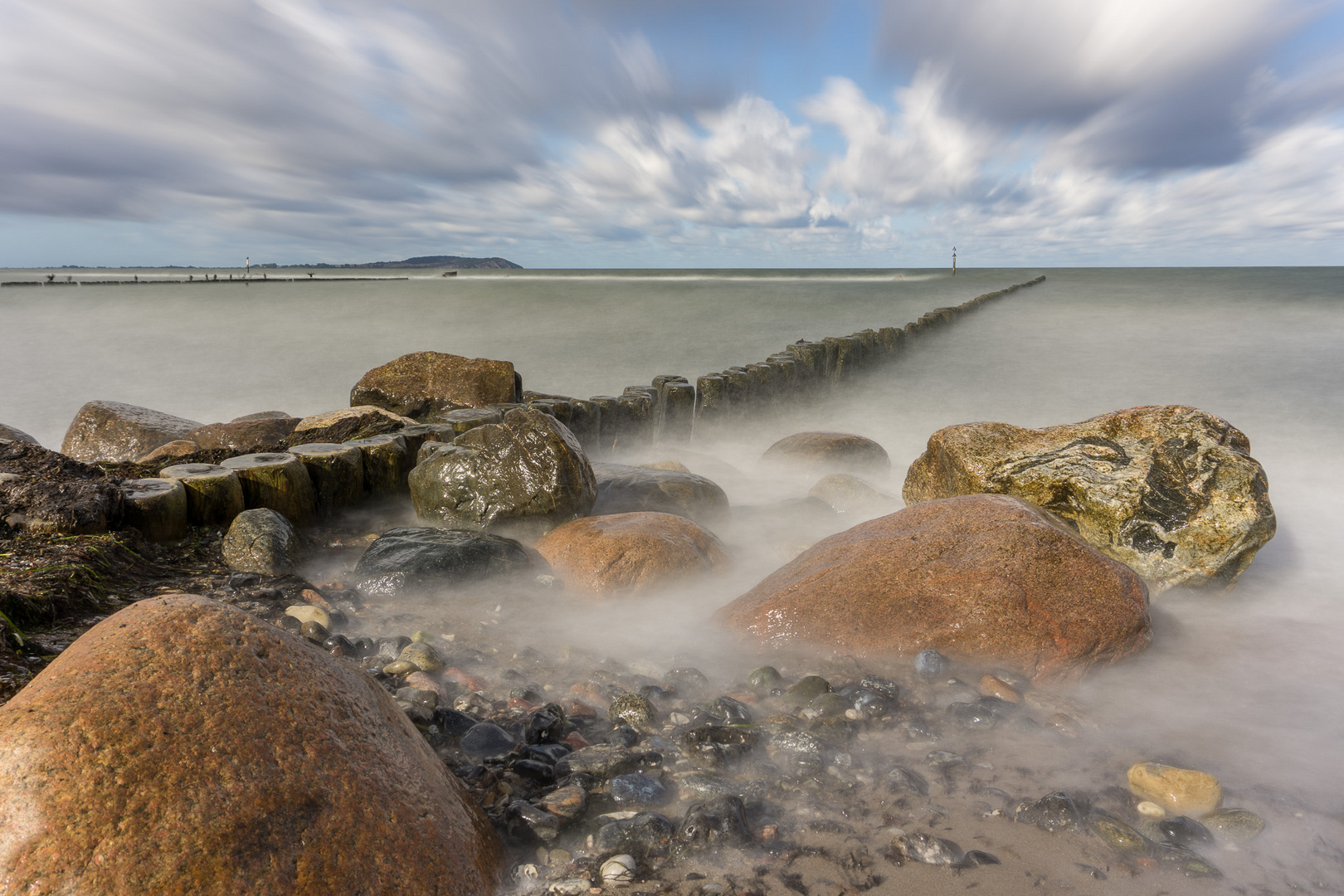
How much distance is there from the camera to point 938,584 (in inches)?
137

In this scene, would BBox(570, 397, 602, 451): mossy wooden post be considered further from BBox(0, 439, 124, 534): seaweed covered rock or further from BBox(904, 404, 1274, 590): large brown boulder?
BBox(0, 439, 124, 534): seaweed covered rock

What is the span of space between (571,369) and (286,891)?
687 inches

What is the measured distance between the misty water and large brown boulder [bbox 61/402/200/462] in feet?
15.7

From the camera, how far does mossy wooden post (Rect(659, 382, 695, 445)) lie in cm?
856

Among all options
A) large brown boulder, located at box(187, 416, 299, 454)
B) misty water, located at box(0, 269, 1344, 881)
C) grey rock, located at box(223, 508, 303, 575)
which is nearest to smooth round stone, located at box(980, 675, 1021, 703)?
misty water, located at box(0, 269, 1344, 881)

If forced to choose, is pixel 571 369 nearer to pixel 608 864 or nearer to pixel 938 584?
pixel 938 584

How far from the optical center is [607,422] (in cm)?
758

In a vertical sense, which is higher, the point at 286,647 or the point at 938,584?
the point at 286,647

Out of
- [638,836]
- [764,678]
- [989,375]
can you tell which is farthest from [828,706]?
[989,375]

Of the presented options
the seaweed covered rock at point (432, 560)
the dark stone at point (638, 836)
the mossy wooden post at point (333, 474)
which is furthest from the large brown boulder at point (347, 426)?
the dark stone at point (638, 836)

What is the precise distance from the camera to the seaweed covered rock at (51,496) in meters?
3.67

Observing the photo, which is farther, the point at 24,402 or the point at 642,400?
the point at 24,402

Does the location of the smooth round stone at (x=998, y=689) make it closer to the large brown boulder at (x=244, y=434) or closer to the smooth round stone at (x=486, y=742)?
the smooth round stone at (x=486, y=742)

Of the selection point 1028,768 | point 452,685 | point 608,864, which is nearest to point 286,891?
point 608,864
